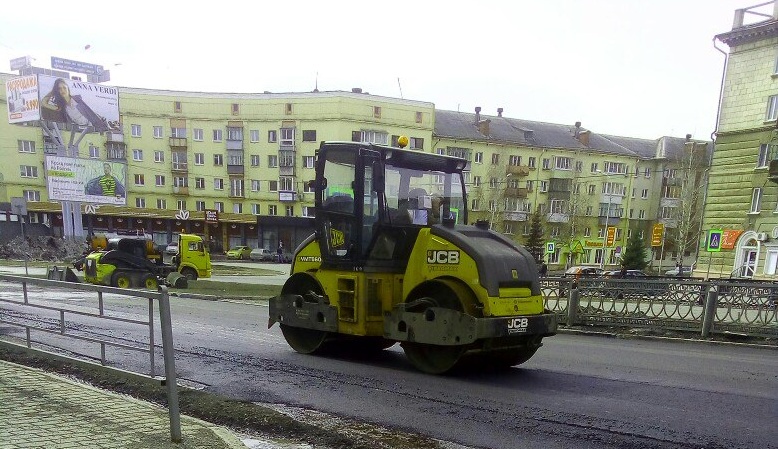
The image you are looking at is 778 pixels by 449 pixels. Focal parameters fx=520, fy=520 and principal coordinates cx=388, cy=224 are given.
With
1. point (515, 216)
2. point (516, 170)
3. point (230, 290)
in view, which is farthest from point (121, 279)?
point (516, 170)

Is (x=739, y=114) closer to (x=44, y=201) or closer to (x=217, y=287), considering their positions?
(x=217, y=287)

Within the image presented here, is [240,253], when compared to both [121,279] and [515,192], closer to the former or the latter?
[515,192]

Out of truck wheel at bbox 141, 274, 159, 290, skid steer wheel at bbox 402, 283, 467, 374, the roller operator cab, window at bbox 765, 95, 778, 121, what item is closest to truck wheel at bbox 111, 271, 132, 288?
truck wheel at bbox 141, 274, 159, 290

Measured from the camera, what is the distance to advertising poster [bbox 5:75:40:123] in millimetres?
36812

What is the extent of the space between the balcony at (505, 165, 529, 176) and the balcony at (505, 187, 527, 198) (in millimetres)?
1496

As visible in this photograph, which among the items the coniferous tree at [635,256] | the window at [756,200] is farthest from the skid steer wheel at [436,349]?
the coniferous tree at [635,256]

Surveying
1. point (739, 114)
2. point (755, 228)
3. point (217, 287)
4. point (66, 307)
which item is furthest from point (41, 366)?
point (739, 114)

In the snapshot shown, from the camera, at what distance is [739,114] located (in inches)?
1153

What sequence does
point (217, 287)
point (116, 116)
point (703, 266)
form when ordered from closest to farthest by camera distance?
1. point (217, 287)
2. point (703, 266)
3. point (116, 116)

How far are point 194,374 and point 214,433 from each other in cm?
259

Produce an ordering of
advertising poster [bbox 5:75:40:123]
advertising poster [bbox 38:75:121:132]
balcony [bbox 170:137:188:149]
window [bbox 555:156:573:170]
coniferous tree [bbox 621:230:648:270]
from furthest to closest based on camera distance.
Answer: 1. window [bbox 555:156:573:170]
2. balcony [bbox 170:137:188:149]
3. coniferous tree [bbox 621:230:648:270]
4. advertising poster [bbox 38:75:121:132]
5. advertising poster [bbox 5:75:40:123]

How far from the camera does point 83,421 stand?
434 centimetres

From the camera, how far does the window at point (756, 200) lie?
1097 inches

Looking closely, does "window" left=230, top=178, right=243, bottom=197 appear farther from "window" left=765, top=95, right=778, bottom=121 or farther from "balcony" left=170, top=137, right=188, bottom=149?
"window" left=765, top=95, right=778, bottom=121
